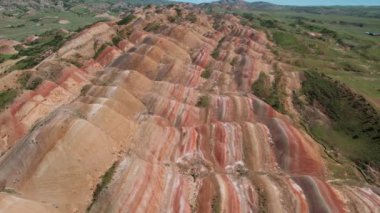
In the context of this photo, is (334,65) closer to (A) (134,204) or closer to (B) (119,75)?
(B) (119,75)

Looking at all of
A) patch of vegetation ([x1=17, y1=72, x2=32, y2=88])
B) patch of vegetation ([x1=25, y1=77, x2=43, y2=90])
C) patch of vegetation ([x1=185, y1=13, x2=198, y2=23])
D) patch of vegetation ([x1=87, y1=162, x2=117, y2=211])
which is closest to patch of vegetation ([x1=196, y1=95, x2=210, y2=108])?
patch of vegetation ([x1=87, y1=162, x2=117, y2=211])

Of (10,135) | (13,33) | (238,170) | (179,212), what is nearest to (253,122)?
(238,170)

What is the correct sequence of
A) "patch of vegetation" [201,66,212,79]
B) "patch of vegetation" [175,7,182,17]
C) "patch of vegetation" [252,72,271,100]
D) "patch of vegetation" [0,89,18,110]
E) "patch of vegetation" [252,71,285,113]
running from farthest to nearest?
"patch of vegetation" [175,7,182,17] → "patch of vegetation" [201,66,212,79] → "patch of vegetation" [252,72,271,100] → "patch of vegetation" [252,71,285,113] → "patch of vegetation" [0,89,18,110]

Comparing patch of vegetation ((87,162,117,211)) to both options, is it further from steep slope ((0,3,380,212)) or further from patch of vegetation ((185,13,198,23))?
patch of vegetation ((185,13,198,23))

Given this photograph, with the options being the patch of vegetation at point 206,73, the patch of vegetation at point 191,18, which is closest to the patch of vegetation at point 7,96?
the patch of vegetation at point 206,73

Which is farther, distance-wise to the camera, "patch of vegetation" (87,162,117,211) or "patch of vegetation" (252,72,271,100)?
"patch of vegetation" (252,72,271,100)

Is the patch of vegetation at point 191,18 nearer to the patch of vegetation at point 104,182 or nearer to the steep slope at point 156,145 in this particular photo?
the steep slope at point 156,145
